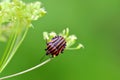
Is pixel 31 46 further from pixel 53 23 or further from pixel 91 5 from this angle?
pixel 91 5

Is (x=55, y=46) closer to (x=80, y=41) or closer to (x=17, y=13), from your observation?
(x=17, y=13)

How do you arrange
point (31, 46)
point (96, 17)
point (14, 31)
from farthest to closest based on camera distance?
1. point (96, 17)
2. point (31, 46)
3. point (14, 31)

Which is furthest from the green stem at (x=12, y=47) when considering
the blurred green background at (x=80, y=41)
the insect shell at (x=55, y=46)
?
the blurred green background at (x=80, y=41)

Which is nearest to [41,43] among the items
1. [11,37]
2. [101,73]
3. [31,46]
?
[31,46]

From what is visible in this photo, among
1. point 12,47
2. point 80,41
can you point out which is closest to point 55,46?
point 12,47

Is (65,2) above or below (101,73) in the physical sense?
above

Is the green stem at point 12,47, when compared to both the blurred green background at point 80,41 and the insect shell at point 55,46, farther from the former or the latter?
the blurred green background at point 80,41

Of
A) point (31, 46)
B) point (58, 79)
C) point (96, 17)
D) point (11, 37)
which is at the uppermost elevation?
point (96, 17)

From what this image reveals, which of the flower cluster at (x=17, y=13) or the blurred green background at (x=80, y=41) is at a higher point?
the blurred green background at (x=80, y=41)
